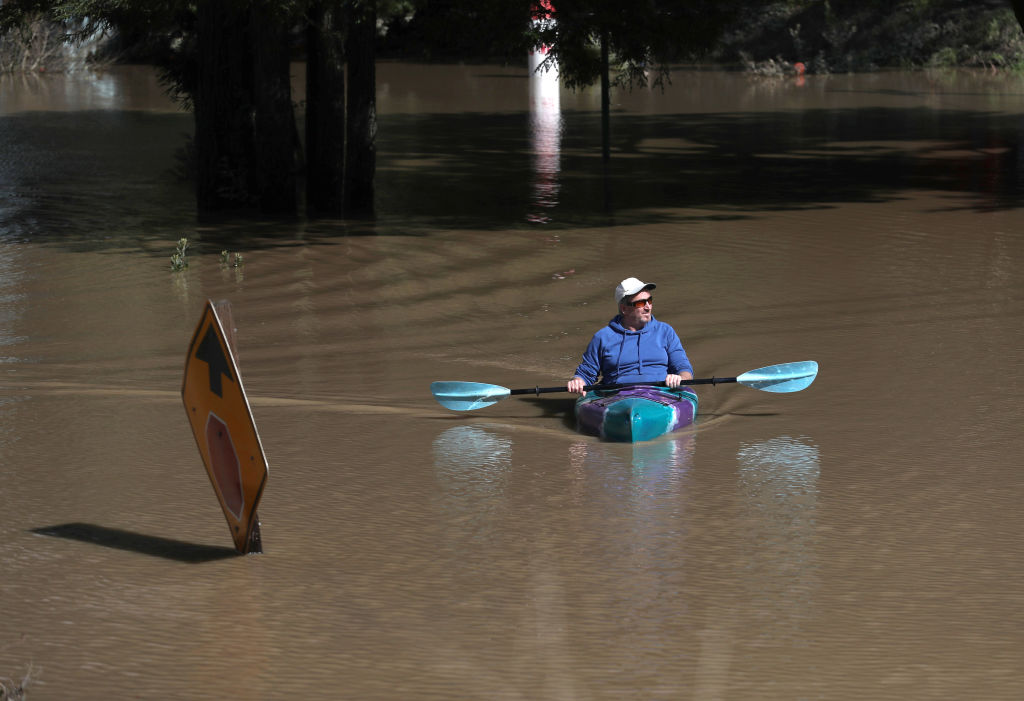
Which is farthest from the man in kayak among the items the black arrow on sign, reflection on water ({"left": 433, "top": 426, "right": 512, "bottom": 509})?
the black arrow on sign

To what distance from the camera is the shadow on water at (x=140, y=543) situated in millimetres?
7008

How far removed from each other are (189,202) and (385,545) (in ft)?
46.3

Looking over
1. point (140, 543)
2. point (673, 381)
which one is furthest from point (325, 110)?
point (140, 543)

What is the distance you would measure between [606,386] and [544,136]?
67.8 feet

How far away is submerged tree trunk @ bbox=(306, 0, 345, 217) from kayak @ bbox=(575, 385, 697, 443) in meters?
9.07

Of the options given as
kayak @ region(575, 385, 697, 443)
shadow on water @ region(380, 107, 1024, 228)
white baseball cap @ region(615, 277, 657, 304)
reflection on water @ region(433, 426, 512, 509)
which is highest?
shadow on water @ region(380, 107, 1024, 228)

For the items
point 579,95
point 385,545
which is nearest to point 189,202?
point 385,545

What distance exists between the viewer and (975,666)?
18.6 feet

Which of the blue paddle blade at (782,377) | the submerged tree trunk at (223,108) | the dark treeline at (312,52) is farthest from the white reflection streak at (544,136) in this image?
the blue paddle blade at (782,377)

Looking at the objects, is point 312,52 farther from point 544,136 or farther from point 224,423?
point 224,423

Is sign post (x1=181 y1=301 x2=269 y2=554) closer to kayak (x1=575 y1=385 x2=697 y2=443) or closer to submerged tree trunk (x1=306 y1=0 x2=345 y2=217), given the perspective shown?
kayak (x1=575 y1=385 x2=697 y2=443)

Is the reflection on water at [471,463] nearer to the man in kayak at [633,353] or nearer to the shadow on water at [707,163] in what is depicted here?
the man in kayak at [633,353]

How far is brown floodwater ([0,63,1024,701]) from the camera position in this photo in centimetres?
586

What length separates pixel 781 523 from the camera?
746 cm
